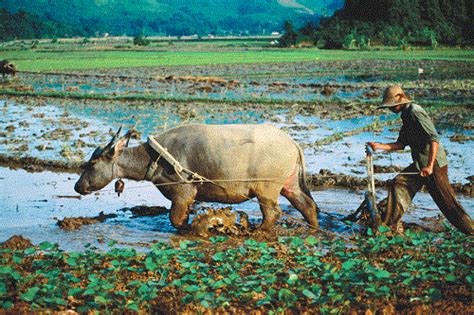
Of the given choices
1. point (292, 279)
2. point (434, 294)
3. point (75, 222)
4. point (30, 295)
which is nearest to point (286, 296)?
point (292, 279)

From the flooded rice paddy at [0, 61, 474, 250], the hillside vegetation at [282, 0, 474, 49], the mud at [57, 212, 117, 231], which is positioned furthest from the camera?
the hillside vegetation at [282, 0, 474, 49]

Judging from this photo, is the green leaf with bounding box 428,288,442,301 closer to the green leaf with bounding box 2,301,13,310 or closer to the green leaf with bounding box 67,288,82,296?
the green leaf with bounding box 67,288,82,296

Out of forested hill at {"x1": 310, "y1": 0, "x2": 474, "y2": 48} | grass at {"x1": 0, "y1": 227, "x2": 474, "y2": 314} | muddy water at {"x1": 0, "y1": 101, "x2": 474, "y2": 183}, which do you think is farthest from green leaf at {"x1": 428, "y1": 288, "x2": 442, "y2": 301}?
forested hill at {"x1": 310, "y1": 0, "x2": 474, "y2": 48}

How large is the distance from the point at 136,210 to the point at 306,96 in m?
12.2

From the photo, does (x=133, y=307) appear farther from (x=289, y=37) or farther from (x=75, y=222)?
(x=289, y=37)

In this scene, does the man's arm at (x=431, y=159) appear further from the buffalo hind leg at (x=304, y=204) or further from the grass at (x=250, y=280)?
the buffalo hind leg at (x=304, y=204)

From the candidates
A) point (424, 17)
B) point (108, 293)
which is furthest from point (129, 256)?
point (424, 17)

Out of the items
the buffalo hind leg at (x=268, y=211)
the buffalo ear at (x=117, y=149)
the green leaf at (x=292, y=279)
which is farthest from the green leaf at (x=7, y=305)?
the buffalo hind leg at (x=268, y=211)

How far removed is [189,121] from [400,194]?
808 cm

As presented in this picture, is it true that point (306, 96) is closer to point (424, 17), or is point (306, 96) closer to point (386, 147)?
point (386, 147)

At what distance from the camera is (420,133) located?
586 centimetres

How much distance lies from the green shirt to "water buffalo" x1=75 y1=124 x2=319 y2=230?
113 cm

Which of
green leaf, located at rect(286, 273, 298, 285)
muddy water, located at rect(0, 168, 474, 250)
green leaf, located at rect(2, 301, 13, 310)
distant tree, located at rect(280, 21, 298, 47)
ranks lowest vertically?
muddy water, located at rect(0, 168, 474, 250)

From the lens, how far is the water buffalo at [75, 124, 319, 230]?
6.48 metres
